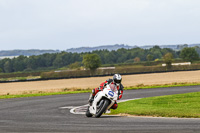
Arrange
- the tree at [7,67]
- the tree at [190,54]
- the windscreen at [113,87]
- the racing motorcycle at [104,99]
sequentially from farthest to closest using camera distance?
the tree at [7,67], the tree at [190,54], the windscreen at [113,87], the racing motorcycle at [104,99]

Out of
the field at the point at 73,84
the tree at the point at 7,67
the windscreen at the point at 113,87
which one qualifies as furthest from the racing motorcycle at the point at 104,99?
the tree at the point at 7,67

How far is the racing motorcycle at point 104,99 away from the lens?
46.3 feet

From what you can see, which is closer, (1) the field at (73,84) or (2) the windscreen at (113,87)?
(2) the windscreen at (113,87)

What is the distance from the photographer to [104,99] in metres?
14.3

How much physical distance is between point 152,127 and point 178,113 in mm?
3881

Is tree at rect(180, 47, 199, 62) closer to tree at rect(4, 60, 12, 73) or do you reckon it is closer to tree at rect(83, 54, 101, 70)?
tree at rect(83, 54, 101, 70)

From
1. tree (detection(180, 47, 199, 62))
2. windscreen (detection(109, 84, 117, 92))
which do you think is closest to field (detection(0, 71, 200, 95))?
windscreen (detection(109, 84, 117, 92))

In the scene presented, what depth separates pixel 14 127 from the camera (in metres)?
11.8

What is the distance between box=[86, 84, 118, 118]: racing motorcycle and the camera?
14117 mm

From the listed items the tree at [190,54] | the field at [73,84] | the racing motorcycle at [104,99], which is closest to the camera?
the racing motorcycle at [104,99]

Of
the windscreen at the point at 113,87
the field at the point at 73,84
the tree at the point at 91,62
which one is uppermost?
the windscreen at the point at 113,87

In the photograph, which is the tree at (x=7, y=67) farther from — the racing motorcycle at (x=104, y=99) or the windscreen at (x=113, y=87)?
the windscreen at (x=113, y=87)

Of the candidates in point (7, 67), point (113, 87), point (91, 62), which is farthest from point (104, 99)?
point (7, 67)

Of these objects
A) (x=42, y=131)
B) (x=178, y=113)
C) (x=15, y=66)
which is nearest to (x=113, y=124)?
(x=42, y=131)
